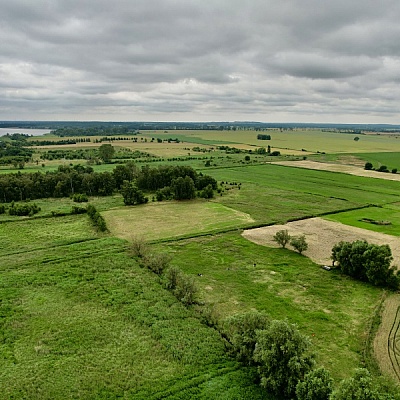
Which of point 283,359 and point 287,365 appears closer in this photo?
point 287,365

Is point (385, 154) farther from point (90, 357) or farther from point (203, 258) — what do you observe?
point (90, 357)

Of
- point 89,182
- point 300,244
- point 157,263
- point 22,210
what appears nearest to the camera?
point 157,263

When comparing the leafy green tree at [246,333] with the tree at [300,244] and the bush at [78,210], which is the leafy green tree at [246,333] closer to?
the tree at [300,244]

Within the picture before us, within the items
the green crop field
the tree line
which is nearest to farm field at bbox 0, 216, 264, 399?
the green crop field

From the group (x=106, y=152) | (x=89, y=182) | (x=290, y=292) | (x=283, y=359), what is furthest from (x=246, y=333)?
(x=106, y=152)

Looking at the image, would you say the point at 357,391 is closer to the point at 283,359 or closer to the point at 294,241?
the point at 283,359

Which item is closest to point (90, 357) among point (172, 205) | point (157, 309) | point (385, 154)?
point (157, 309)

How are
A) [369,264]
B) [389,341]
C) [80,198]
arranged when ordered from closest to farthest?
[389,341] < [369,264] < [80,198]

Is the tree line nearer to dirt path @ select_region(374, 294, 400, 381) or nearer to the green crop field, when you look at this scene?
the green crop field
